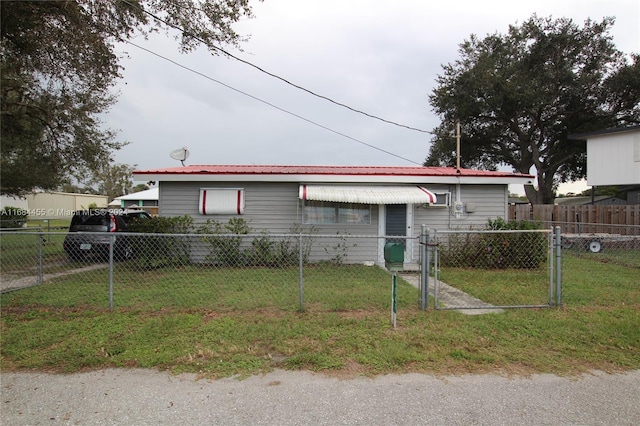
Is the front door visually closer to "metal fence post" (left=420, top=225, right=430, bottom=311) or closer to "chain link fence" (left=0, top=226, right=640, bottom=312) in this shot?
"chain link fence" (left=0, top=226, right=640, bottom=312)

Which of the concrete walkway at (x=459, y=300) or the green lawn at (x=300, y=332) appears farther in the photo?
the concrete walkway at (x=459, y=300)

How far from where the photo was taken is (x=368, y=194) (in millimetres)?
9617

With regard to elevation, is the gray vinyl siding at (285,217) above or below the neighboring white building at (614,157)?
below

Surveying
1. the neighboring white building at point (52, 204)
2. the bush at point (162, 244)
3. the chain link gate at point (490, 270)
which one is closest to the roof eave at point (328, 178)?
the bush at point (162, 244)


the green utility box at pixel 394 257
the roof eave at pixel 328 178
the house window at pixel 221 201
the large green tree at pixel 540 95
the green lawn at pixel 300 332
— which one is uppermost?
the large green tree at pixel 540 95

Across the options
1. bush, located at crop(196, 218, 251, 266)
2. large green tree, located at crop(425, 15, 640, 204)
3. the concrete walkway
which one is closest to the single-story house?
bush, located at crop(196, 218, 251, 266)

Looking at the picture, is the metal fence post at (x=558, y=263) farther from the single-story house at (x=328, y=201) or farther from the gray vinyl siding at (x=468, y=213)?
the gray vinyl siding at (x=468, y=213)

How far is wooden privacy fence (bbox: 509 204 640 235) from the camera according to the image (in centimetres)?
1433

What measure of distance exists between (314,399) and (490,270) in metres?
7.45

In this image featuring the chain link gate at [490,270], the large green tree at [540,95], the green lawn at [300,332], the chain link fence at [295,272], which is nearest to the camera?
the green lawn at [300,332]

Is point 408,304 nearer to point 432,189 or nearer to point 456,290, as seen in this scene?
point 456,290

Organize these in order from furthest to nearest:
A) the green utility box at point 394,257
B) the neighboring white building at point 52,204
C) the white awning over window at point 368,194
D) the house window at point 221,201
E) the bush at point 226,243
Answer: the neighboring white building at point 52,204 → the house window at point 221,201 → the bush at point 226,243 → the white awning over window at point 368,194 → the green utility box at point 394,257

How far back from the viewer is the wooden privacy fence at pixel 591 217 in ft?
47.0

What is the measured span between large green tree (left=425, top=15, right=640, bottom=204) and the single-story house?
1300 cm
